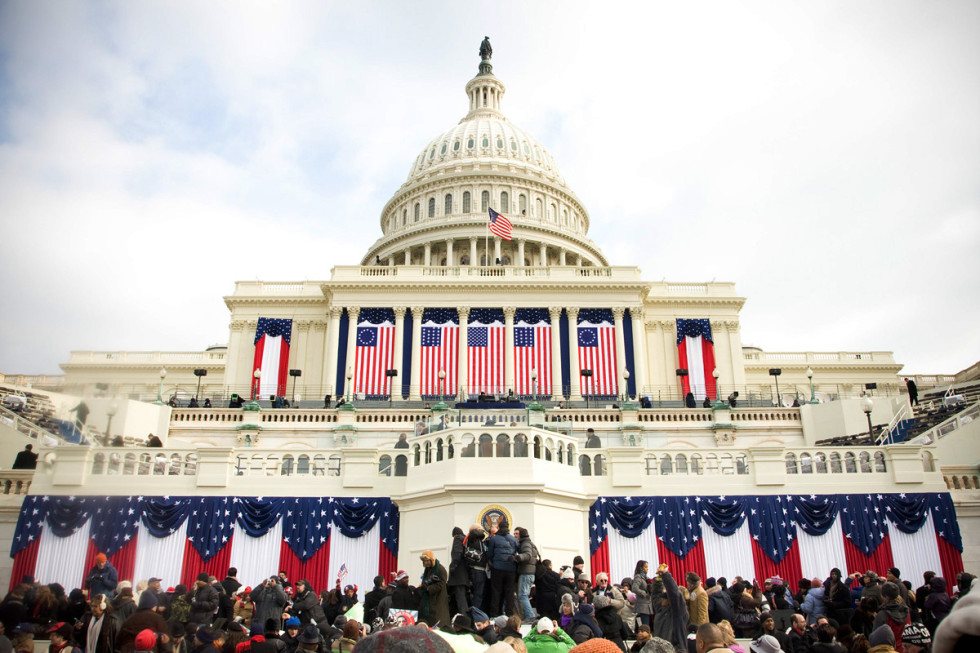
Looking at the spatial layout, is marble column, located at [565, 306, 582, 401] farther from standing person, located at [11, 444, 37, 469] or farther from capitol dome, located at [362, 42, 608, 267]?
standing person, located at [11, 444, 37, 469]

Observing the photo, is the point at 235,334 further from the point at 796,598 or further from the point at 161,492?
the point at 796,598

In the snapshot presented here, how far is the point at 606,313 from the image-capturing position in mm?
62344

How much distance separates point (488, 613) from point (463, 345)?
45696 mm

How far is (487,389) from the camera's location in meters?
59.5

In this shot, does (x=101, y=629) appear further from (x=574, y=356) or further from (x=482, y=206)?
(x=482, y=206)

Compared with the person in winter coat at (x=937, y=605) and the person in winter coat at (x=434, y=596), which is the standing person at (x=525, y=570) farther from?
the person in winter coat at (x=937, y=605)

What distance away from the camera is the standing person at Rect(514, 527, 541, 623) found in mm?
15461

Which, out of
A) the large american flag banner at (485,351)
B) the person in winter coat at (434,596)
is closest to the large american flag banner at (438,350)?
the large american flag banner at (485,351)

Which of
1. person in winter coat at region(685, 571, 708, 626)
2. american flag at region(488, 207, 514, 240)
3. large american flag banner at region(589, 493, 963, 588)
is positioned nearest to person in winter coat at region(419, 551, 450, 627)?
person in winter coat at region(685, 571, 708, 626)

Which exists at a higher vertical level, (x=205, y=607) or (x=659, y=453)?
(x=659, y=453)

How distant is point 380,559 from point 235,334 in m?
43.5

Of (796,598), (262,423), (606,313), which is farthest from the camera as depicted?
(606,313)

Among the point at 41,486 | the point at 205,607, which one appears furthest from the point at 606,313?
the point at 205,607

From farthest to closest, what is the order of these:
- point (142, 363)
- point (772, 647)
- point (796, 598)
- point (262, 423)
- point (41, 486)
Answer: point (142, 363) → point (262, 423) → point (41, 486) → point (796, 598) → point (772, 647)
